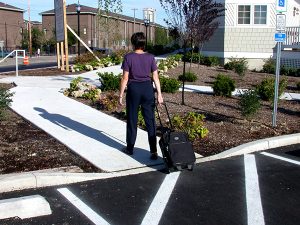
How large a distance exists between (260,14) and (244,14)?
90 cm

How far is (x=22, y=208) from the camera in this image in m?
4.26

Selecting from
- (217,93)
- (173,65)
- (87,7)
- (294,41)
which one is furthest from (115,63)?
(87,7)

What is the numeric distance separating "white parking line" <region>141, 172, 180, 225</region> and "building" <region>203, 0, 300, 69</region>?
20356 millimetres

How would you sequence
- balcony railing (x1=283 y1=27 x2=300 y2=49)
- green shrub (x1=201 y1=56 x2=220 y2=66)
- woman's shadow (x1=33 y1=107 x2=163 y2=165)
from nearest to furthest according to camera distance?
woman's shadow (x1=33 y1=107 x2=163 y2=165), balcony railing (x1=283 y1=27 x2=300 y2=49), green shrub (x1=201 y1=56 x2=220 y2=66)

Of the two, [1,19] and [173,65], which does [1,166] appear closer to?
[173,65]

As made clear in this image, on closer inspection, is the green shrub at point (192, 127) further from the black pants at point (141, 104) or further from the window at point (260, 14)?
the window at point (260, 14)

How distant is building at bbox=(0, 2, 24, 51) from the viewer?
7540 cm

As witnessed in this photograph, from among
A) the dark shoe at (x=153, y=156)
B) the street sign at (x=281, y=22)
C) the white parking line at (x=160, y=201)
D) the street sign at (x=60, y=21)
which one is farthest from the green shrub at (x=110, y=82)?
the street sign at (x=60, y=21)

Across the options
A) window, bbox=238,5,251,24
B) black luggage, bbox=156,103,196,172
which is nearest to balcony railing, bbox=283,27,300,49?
window, bbox=238,5,251,24

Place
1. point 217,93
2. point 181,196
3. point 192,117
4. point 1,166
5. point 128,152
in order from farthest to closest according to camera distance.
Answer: point 217,93 < point 192,117 < point 128,152 < point 1,166 < point 181,196

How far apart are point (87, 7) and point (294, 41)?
212 feet

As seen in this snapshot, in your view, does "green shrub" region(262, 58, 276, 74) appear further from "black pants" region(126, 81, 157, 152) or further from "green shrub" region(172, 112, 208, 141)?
"black pants" region(126, 81, 157, 152)

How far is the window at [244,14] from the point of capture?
80.8 ft

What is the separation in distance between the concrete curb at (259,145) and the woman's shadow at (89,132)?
0.85 metres
